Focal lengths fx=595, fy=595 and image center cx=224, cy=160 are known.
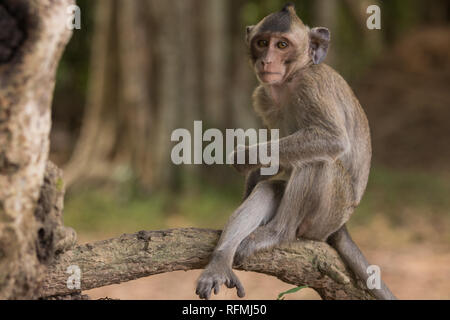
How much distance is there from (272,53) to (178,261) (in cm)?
166

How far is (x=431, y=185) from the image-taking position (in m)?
12.1

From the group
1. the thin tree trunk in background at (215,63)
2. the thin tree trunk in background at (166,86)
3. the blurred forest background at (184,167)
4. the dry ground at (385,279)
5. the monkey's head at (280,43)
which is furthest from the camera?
the thin tree trunk in background at (215,63)

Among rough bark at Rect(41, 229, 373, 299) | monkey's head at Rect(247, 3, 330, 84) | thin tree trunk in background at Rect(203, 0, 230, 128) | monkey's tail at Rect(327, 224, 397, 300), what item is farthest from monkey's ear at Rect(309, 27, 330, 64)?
thin tree trunk in background at Rect(203, 0, 230, 128)

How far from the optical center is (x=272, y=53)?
4.35 meters

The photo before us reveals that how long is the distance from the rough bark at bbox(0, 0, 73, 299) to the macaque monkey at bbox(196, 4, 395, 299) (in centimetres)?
165

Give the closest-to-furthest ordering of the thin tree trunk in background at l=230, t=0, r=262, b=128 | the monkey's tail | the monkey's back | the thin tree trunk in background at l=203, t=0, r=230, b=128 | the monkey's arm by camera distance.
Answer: the monkey's tail → the monkey's back → the monkey's arm → the thin tree trunk in background at l=203, t=0, r=230, b=128 → the thin tree trunk in background at l=230, t=0, r=262, b=128

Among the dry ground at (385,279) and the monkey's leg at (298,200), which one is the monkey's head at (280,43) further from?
the dry ground at (385,279)

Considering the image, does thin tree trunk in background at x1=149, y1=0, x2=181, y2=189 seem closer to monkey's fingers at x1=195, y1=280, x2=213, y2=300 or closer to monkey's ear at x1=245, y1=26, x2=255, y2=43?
monkey's ear at x1=245, y1=26, x2=255, y2=43

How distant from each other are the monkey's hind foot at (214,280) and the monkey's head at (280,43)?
140cm

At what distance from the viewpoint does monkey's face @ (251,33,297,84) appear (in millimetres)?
4320

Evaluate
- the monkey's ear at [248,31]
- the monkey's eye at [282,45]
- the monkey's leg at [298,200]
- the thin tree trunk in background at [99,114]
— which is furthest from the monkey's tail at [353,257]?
the thin tree trunk in background at [99,114]

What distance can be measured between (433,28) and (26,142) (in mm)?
24279

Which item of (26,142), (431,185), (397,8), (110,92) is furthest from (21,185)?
(397,8)

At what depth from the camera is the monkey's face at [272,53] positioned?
4320 millimetres
